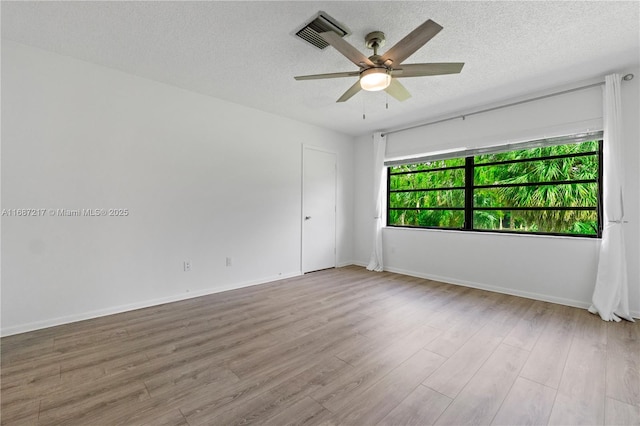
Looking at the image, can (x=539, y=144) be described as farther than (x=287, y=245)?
No

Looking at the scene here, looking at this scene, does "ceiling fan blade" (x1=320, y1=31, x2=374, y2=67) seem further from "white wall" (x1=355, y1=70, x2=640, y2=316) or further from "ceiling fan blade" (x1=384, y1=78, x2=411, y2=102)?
"white wall" (x1=355, y1=70, x2=640, y2=316)

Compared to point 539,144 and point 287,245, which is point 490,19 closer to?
point 539,144

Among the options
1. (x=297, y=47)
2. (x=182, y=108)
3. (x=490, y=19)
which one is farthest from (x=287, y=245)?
(x=490, y=19)

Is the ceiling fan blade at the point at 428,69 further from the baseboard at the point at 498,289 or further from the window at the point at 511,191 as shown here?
the baseboard at the point at 498,289

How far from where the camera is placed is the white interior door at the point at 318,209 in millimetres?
4910

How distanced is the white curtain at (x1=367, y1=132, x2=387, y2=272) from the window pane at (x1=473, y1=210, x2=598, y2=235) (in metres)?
1.59

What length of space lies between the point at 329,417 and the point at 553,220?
12.5 feet

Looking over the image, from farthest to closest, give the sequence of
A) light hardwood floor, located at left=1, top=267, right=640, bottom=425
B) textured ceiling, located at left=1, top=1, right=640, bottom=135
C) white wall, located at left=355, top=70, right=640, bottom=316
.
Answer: white wall, located at left=355, top=70, right=640, bottom=316, textured ceiling, located at left=1, top=1, right=640, bottom=135, light hardwood floor, located at left=1, top=267, right=640, bottom=425

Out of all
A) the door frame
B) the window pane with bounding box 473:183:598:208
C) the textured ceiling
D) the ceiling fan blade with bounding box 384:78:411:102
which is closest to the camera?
the textured ceiling

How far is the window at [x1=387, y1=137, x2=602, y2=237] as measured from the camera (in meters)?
3.39

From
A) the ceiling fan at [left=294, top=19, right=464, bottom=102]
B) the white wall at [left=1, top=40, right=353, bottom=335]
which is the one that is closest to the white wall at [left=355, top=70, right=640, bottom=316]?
the ceiling fan at [left=294, top=19, right=464, bottom=102]

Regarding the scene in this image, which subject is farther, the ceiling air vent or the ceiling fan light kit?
the ceiling fan light kit

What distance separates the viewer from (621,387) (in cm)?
179

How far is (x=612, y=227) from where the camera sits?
2986 millimetres
